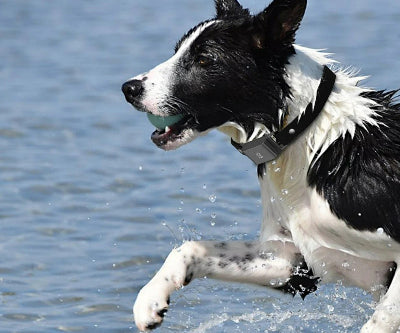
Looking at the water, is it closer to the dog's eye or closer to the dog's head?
the dog's head

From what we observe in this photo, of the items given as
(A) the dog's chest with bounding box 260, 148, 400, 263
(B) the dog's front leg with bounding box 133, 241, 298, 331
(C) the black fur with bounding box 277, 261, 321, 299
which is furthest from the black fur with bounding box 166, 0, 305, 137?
(C) the black fur with bounding box 277, 261, 321, 299

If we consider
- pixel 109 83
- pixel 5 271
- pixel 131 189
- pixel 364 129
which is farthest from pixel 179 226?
pixel 109 83

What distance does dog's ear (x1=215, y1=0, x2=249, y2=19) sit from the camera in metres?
4.69

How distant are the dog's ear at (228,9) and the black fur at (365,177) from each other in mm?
713

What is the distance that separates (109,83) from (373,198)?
19.8 feet

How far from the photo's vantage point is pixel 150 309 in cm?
447

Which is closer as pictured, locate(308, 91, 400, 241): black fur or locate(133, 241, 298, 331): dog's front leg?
locate(308, 91, 400, 241): black fur

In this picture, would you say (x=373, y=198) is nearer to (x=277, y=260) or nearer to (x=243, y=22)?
(x=277, y=260)

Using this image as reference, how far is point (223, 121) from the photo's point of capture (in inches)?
179

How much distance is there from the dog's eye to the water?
1.05m

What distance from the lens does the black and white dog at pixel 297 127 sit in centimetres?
443

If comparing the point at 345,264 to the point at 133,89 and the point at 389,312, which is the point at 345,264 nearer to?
the point at 389,312

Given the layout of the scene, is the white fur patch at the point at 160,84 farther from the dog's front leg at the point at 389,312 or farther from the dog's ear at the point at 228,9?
the dog's front leg at the point at 389,312

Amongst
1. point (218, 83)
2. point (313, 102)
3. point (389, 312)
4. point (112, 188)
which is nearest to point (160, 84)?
point (218, 83)
